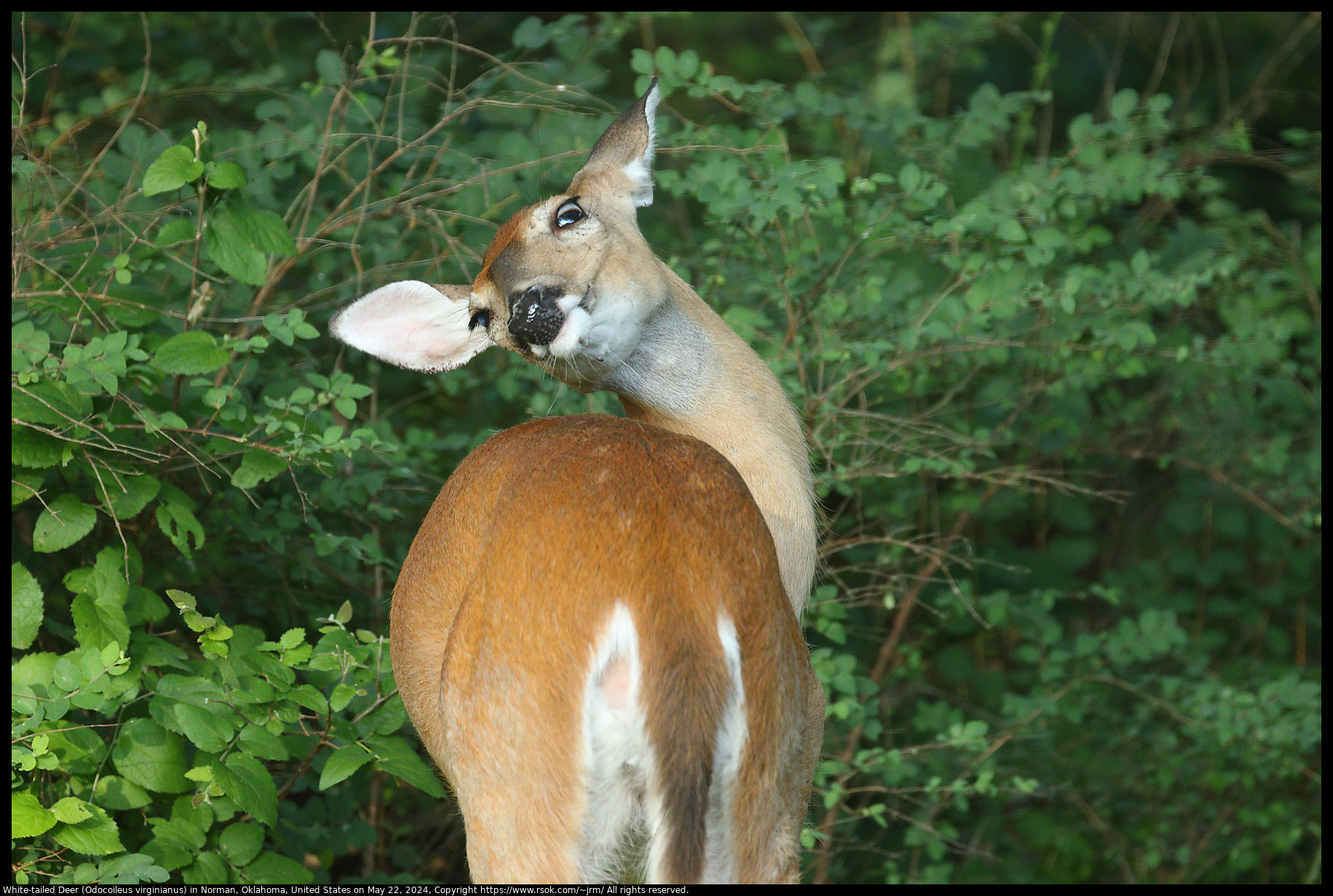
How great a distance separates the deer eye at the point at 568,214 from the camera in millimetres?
3121

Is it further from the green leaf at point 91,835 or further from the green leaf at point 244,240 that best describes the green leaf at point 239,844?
the green leaf at point 244,240

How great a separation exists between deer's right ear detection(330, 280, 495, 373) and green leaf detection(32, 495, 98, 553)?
79 centimetres

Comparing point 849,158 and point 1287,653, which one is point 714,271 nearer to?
point 849,158

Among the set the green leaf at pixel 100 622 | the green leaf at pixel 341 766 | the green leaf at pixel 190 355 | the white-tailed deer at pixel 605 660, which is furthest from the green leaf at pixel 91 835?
the green leaf at pixel 190 355

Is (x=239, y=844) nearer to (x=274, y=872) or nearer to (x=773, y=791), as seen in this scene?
(x=274, y=872)

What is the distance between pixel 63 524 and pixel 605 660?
1650 mm

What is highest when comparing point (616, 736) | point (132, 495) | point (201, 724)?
point (616, 736)

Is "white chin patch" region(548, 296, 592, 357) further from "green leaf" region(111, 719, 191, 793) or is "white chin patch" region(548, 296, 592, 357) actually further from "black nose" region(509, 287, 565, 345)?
"green leaf" region(111, 719, 191, 793)

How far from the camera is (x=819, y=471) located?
4176 millimetres

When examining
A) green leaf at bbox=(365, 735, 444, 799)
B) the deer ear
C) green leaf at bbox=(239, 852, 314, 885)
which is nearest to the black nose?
the deer ear

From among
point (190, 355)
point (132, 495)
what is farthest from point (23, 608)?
point (190, 355)

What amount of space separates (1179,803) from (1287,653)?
141cm

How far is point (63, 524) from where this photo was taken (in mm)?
3068

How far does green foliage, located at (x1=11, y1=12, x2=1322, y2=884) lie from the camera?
3010mm
